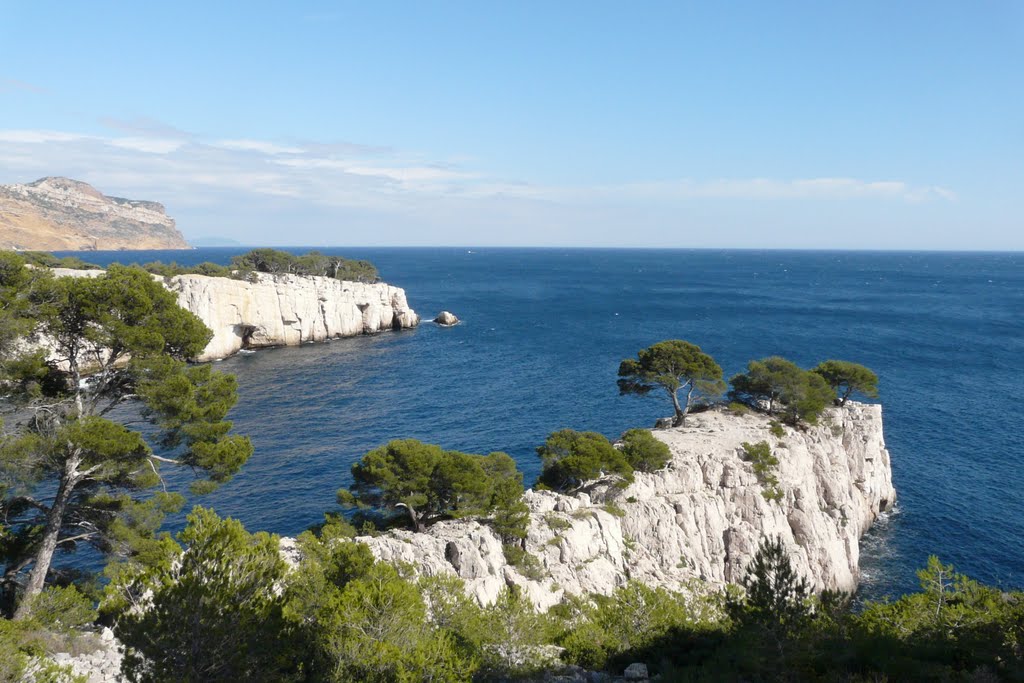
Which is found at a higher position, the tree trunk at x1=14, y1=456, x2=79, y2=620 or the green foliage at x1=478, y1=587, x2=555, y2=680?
the tree trunk at x1=14, y1=456, x2=79, y2=620

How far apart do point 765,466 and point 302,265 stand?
11219cm

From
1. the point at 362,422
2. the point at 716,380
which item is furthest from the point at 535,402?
the point at 716,380

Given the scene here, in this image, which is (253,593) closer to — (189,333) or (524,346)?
(189,333)

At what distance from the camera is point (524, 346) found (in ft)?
346

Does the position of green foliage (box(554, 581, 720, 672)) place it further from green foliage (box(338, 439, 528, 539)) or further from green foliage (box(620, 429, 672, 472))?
green foliage (box(620, 429, 672, 472))

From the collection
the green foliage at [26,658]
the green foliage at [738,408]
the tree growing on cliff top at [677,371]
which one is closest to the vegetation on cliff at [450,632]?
the green foliage at [26,658]

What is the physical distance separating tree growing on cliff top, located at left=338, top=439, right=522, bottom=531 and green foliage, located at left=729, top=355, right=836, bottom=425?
27016 mm

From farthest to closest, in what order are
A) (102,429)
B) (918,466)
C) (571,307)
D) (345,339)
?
(571,307) → (345,339) → (918,466) → (102,429)

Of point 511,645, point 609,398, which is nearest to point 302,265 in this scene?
point 609,398

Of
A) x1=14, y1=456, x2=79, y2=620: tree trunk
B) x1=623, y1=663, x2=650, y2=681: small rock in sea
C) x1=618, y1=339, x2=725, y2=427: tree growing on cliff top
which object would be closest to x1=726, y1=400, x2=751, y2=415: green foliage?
x1=618, y1=339, x2=725, y2=427: tree growing on cliff top

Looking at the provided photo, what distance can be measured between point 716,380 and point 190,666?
4485cm

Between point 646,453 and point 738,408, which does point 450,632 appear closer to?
point 646,453

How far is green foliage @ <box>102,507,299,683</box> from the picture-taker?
14484 millimetres

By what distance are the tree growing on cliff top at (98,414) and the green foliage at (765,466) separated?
106 feet
